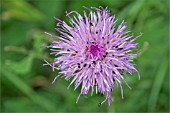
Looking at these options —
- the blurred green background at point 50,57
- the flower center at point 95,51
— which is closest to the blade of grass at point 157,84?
the blurred green background at point 50,57

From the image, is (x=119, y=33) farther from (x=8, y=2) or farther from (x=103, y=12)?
(x=8, y=2)

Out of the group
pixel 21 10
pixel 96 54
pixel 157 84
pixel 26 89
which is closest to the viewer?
pixel 96 54

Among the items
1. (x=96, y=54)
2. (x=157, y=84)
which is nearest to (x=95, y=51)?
(x=96, y=54)

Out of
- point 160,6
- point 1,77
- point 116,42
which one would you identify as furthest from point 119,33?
point 1,77

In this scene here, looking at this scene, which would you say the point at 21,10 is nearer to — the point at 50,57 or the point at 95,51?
the point at 50,57

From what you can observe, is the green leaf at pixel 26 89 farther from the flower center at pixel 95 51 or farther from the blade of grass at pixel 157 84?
the flower center at pixel 95 51

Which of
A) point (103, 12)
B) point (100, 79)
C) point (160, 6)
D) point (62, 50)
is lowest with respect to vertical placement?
point (100, 79)

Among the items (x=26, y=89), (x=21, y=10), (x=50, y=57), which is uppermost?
(x=21, y=10)
